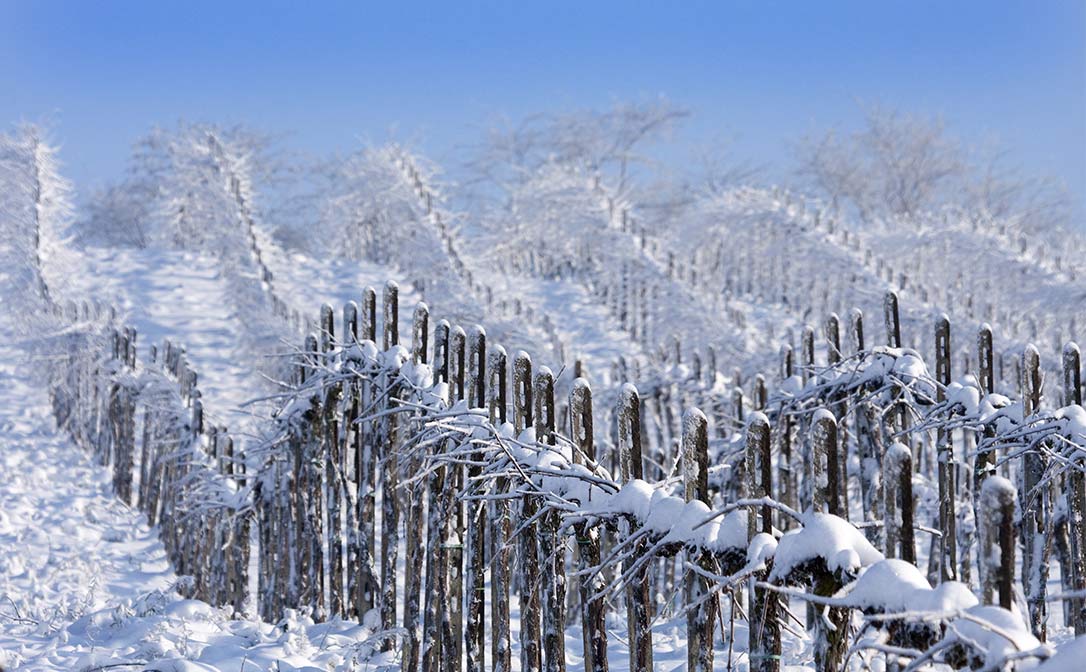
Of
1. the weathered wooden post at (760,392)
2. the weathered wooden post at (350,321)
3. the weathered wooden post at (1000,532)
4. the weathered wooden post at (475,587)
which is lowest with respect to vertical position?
the weathered wooden post at (475,587)

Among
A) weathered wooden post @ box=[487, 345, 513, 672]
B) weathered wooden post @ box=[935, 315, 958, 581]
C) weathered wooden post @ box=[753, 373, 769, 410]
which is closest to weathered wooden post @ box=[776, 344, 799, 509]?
weathered wooden post @ box=[753, 373, 769, 410]

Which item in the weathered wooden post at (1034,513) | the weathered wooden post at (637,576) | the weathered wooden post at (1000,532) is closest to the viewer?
the weathered wooden post at (1000,532)

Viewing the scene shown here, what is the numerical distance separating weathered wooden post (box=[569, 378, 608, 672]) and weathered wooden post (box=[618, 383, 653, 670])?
0.42ft

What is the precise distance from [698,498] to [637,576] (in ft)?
1.12

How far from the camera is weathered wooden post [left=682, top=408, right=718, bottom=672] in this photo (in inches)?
101

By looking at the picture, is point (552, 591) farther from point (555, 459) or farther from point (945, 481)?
point (945, 481)

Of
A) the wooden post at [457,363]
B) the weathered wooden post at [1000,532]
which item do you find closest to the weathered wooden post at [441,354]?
the wooden post at [457,363]

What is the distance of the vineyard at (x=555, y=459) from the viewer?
2.40 m

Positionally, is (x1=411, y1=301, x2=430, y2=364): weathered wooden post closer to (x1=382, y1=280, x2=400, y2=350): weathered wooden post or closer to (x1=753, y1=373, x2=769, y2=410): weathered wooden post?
(x1=382, y1=280, x2=400, y2=350): weathered wooden post

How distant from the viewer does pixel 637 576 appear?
2.82 metres

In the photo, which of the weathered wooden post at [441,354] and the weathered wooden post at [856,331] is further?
the weathered wooden post at [856,331]

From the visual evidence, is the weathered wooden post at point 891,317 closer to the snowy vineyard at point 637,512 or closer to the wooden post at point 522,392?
the snowy vineyard at point 637,512

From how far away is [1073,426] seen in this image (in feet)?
11.6

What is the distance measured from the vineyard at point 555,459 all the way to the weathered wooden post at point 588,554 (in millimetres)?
11
